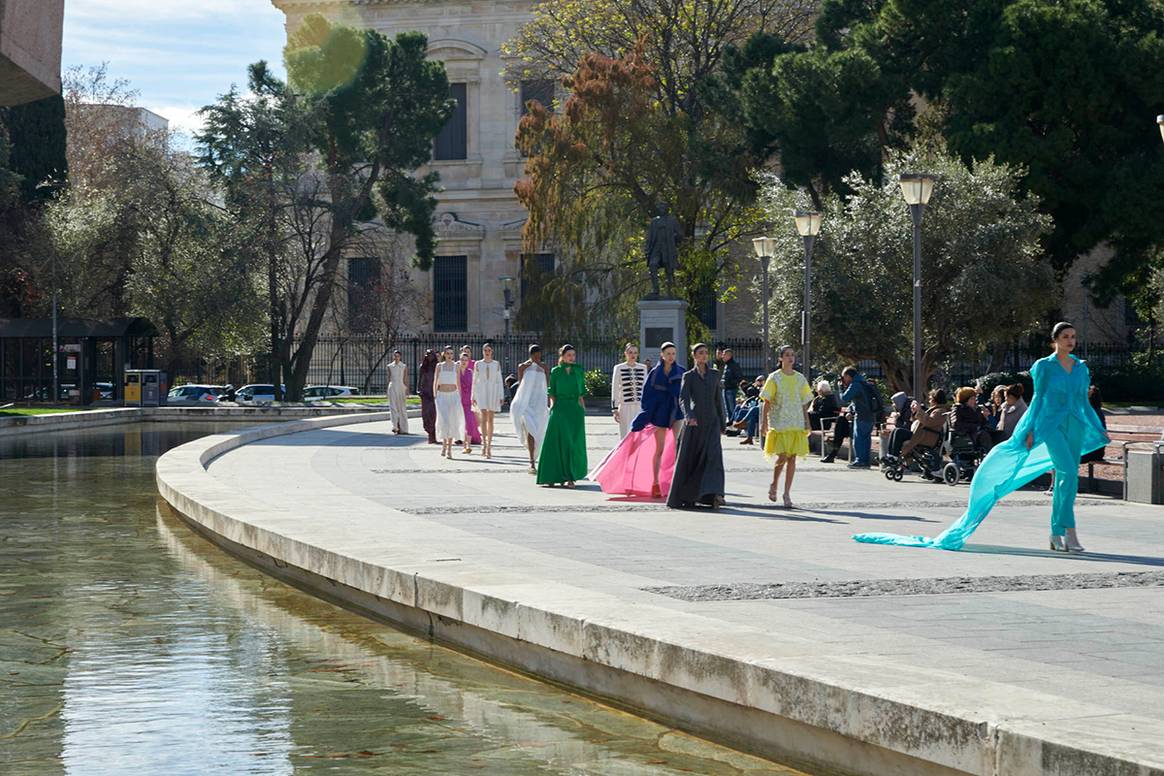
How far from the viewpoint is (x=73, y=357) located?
49.4m

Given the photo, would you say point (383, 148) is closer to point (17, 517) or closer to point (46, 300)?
point (46, 300)

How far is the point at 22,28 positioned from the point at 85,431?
2134cm

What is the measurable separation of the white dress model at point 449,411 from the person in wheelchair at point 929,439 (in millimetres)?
7679

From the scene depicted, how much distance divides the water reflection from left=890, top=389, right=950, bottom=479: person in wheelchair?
989cm

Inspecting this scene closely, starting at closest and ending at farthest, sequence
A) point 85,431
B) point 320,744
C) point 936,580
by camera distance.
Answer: point 320,744
point 936,580
point 85,431

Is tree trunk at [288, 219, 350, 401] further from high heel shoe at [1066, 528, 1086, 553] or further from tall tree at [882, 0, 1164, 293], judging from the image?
high heel shoe at [1066, 528, 1086, 553]

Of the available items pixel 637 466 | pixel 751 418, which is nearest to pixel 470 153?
pixel 751 418

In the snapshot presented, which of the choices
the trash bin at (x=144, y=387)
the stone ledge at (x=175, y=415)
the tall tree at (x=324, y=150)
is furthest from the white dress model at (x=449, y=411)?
the tall tree at (x=324, y=150)

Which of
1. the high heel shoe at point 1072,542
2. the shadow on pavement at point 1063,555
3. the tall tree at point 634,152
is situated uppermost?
the tall tree at point 634,152

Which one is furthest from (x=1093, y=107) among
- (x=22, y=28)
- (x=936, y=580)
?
(x=936, y=580)

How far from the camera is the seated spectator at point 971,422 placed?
19.5 m

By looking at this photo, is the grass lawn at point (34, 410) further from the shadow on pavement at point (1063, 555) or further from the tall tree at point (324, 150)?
the shadow on pavement at point (1063, 555)

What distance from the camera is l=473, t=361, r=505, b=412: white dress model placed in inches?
955

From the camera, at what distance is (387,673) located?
8.33 meters
